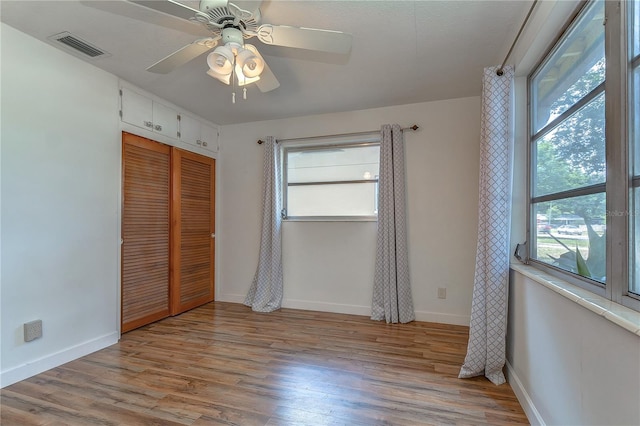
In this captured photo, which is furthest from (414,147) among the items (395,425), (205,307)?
(205,307)

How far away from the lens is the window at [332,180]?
3566 millimetres

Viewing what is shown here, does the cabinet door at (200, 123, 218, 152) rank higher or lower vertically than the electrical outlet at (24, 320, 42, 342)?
higher

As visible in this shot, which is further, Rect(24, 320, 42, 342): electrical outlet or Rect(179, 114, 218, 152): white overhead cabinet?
Rect(179, 114, 218, 152): white overhead cabinet

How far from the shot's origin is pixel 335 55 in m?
2.34

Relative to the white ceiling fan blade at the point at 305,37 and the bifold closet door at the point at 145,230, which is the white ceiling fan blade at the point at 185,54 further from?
the bifold closet door at the point at 145,230

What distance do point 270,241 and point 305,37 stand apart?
2610mm

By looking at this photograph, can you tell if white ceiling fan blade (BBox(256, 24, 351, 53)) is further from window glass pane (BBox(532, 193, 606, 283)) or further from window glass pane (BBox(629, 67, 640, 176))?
window glass pane (BBox(532, 193, 606, 283))

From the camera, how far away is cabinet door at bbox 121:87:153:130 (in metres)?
2.86

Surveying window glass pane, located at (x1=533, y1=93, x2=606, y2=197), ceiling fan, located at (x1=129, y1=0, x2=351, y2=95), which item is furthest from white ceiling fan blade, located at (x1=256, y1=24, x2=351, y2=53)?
window glass pane, located at (x1=533, y1=93, x2=606, y2=197)

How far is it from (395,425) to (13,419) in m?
2.21

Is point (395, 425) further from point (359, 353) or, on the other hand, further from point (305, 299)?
point (305, 299)

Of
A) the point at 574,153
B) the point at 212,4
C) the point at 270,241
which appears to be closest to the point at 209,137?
the point at 270,241

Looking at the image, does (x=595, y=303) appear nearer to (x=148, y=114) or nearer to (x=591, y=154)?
(x=591, y=154)

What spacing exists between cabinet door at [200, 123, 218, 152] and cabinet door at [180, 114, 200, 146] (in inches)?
3.6
